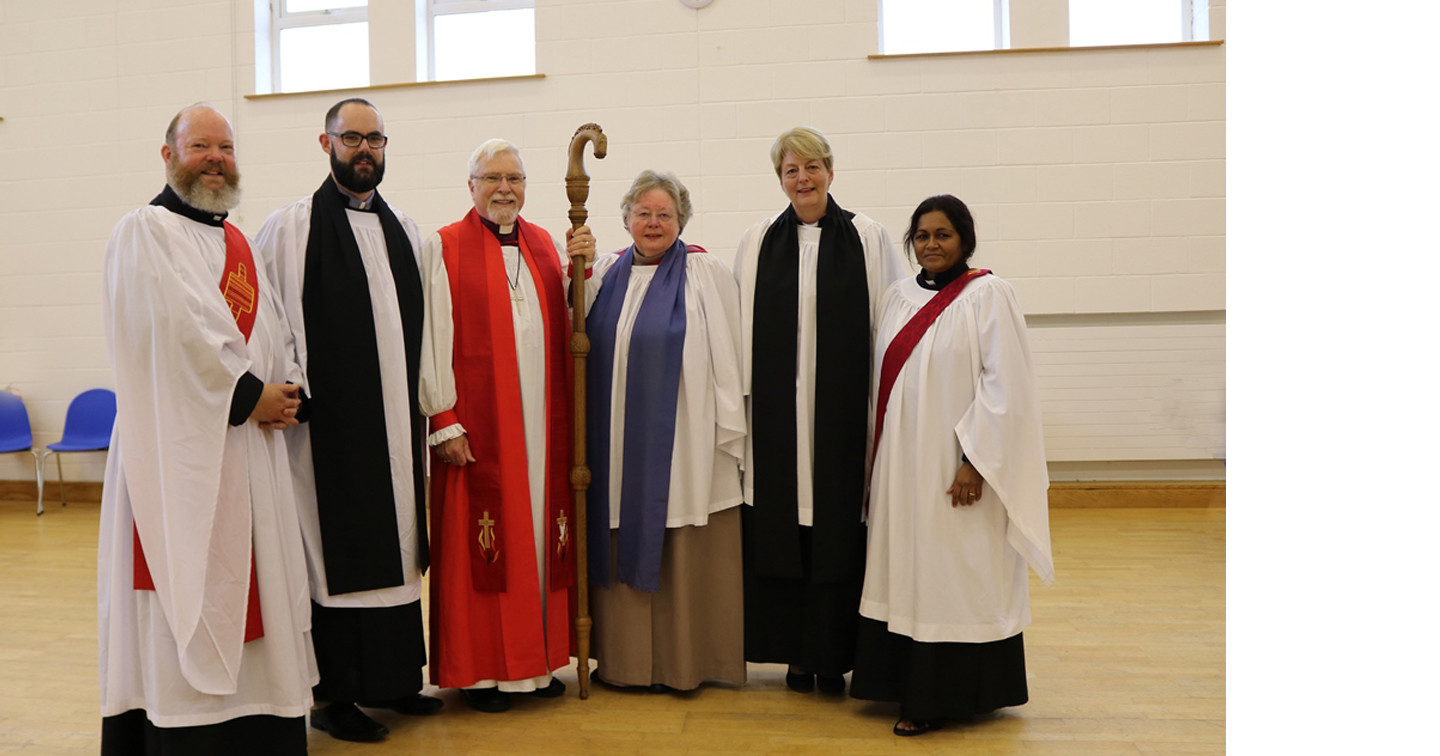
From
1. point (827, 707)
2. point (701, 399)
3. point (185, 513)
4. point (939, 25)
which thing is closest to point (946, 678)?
point (827, 707)

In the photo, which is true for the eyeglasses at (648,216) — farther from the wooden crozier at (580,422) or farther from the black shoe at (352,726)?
the black shoe at (352,726)

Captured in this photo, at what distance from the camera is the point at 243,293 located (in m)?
2.85

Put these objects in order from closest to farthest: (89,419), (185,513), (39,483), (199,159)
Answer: (185,513)
(199,159)
(39,483)
(89,419)

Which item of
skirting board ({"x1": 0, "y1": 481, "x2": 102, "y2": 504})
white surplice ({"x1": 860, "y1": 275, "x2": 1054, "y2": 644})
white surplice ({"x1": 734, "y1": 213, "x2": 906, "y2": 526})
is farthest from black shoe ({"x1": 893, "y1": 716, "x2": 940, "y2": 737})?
skirting board ({"x1": 0, "y1": 481, "x2": 102, "y2": 504})

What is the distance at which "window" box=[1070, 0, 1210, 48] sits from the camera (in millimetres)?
6844

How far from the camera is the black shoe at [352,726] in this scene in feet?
10.2

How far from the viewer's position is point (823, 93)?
6.82 m

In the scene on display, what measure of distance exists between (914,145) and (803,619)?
13.9 feet

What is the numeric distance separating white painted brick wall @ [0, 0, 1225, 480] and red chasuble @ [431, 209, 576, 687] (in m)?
3.80

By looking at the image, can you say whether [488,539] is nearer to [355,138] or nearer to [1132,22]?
[355,138]

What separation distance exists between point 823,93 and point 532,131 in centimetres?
204

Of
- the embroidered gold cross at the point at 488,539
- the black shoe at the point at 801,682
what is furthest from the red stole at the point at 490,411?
the black shoe at the point at 801,682

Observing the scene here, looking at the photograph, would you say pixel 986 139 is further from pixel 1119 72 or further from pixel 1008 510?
pixel 1008 510

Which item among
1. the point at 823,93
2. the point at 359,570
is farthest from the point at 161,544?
the point at 823,93
